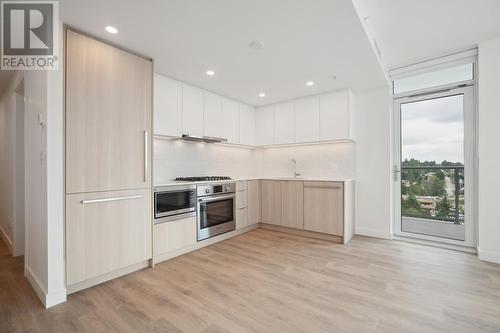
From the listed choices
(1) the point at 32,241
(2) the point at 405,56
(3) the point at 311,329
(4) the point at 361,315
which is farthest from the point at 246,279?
(2) the point at 405,56

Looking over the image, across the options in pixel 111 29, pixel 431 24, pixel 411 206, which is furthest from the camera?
pixel 411 206

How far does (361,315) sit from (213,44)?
2845 mm

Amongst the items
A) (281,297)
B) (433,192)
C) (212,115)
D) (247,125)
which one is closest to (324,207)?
(433,192)

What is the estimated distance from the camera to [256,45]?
245 centimetres

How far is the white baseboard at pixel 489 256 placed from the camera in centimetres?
278

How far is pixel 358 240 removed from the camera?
3719 mm

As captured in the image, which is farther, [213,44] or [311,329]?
[213,44]

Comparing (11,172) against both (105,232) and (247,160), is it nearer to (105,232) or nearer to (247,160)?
(105,232)

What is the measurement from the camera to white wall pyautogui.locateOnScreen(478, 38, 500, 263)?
2805 mm

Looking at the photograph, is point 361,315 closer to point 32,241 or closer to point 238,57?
point 238,57

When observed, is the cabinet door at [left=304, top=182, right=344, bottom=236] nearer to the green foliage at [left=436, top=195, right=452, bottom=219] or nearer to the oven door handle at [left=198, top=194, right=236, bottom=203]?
the oven door handle at [left=198, top=194, right=236, bottom=203]

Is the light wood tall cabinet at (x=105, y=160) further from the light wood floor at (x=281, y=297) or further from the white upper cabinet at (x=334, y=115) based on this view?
the white upper cabinet at (x=334, y=115)

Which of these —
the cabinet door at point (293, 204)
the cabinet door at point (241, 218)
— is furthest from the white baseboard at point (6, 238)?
the cabinet door at point (293, 204)

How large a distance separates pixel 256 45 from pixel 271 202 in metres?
2.71
